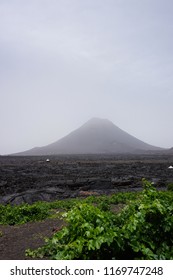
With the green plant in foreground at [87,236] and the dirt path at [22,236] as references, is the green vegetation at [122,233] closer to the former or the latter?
the green plant in foreground at [87,236]

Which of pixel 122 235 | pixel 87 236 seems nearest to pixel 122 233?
pixel 122 235

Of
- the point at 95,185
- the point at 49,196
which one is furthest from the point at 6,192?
the point at 95,185

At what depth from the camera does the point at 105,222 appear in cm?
679

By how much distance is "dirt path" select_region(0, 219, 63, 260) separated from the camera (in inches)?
331

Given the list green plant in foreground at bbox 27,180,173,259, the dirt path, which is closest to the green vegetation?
green plant in foreground at bbox 27,180,173,259

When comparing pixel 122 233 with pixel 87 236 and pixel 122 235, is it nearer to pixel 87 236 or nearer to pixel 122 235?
pixel 122 235

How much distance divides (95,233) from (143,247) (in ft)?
3.21

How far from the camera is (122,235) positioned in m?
6.46

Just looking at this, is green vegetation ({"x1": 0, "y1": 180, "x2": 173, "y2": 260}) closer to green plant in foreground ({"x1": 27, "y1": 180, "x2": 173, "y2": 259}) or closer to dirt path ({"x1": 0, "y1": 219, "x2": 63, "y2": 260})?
green plant in foreground ({"x1": 27, "y1": 180, "x2": 173, "y2": 259})

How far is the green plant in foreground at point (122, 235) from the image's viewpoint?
623 centimetres

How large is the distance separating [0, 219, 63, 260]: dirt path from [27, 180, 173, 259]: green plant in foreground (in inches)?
74.0

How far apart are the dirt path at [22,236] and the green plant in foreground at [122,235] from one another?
74.0 inches

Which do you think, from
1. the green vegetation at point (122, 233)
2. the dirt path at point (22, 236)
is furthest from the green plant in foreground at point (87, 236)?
the dirt path at point (22, 236)
